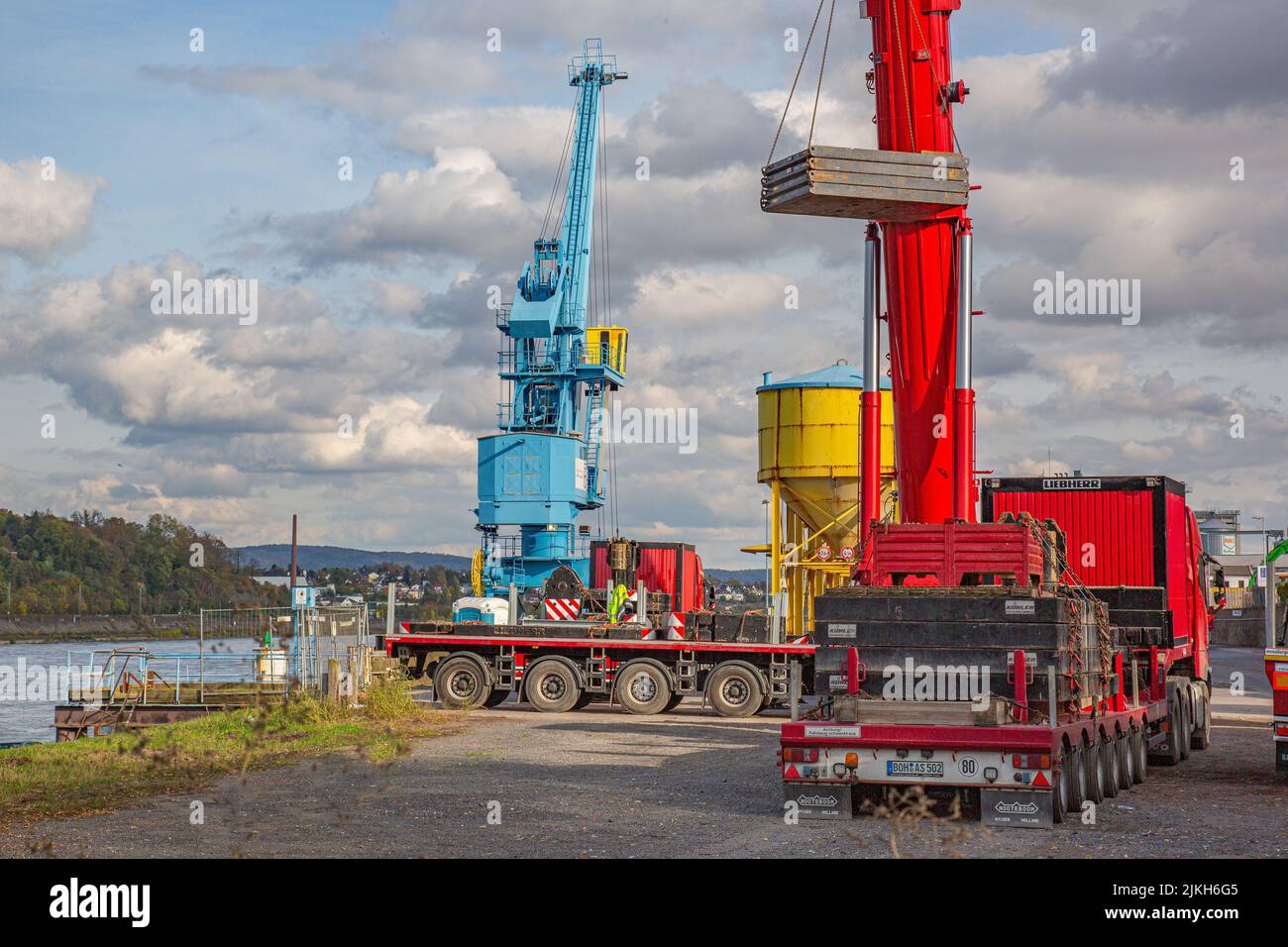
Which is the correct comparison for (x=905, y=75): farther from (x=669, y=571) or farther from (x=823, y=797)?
(x=669, y=571)

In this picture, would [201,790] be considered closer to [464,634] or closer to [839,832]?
[839,832]

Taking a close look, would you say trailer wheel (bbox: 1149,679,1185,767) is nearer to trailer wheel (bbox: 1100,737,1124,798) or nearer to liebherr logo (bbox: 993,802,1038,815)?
trailer wheel (bbox: 1100,737,1124,798)

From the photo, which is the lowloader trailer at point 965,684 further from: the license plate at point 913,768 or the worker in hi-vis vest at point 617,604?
the worker in hi-vis vest at point 617,604

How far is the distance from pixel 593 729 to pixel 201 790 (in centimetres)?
935

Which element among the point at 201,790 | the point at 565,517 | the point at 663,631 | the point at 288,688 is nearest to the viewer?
A: the point at 201,790

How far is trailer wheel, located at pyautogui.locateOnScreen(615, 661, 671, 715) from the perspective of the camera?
90.0 ft

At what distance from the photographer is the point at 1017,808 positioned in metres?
12.7

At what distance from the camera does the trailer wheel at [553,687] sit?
27781 millimetres

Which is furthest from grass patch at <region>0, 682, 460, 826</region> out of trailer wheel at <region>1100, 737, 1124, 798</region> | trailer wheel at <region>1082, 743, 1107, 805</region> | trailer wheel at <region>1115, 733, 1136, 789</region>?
trailer wheel at <region>1115, 733, 1136, 789</region>

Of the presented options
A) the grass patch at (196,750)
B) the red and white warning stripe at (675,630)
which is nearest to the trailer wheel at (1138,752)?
the grass patch at (196,750)
